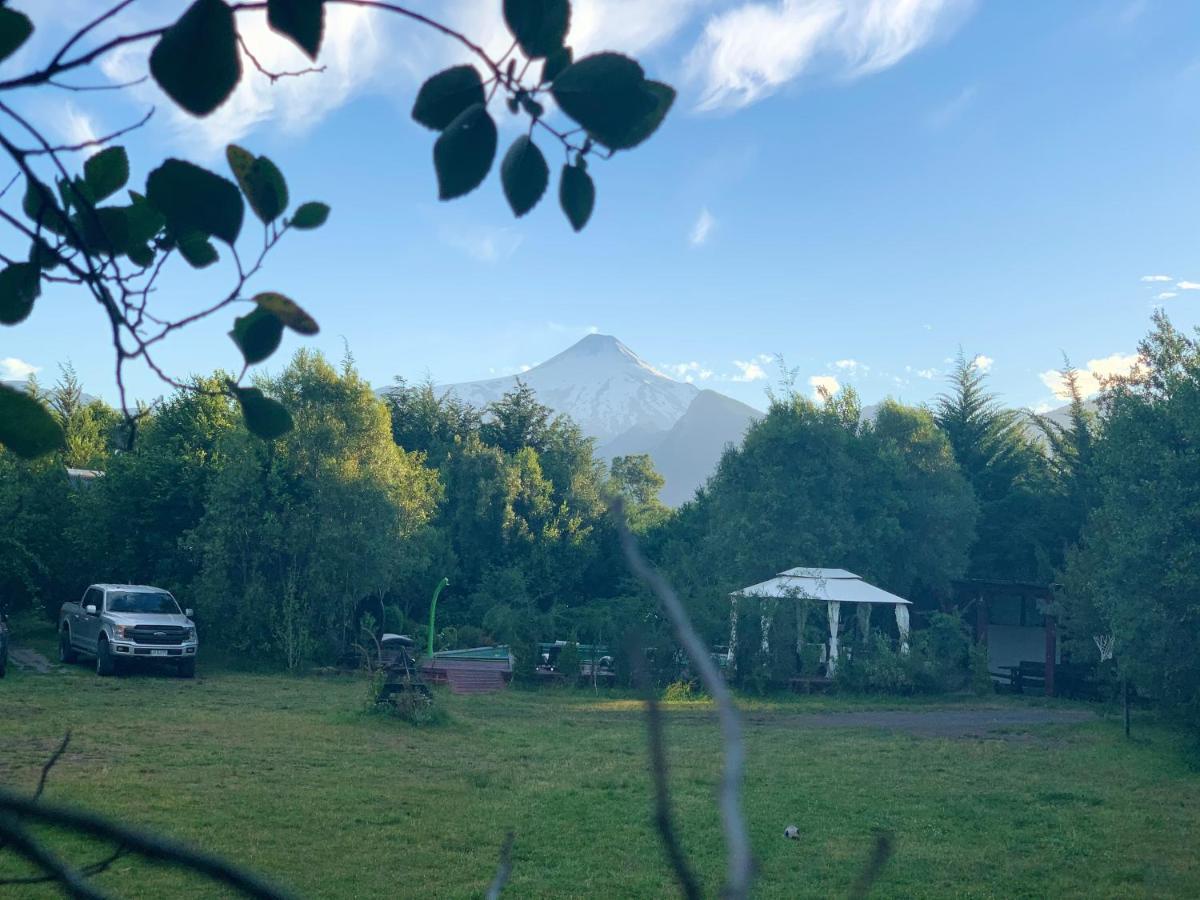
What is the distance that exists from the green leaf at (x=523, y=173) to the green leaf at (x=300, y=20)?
23 centimetres

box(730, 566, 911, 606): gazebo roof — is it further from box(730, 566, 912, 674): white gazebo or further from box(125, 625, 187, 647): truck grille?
box(125, 625, 187, 647): truck grille

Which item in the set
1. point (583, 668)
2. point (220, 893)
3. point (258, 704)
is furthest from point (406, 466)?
point (220, 893)

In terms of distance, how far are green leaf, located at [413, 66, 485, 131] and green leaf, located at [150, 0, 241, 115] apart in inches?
7.5

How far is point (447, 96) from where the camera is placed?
114 centimetres

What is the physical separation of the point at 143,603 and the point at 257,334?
19165 millimetres

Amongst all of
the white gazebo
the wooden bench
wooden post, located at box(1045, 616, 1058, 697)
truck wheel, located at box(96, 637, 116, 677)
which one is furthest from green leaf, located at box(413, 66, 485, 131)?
wooden post, located at box(1045, 616, 1058, 697)

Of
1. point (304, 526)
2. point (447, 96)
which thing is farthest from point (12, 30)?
point (304, 526)

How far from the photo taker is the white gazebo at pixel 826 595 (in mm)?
21344

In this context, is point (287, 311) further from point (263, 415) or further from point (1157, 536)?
point (1157, 536)

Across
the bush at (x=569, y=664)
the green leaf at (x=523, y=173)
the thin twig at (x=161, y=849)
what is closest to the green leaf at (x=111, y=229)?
the green leaf at (x=523, y=173)

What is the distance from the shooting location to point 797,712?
57.7 ft

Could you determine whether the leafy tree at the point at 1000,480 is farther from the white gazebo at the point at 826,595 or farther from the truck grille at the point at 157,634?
the truck grille at the point at 157,634

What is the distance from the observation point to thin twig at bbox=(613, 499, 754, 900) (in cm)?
40

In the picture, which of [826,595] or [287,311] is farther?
[826,595]
